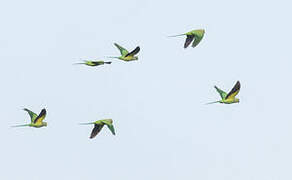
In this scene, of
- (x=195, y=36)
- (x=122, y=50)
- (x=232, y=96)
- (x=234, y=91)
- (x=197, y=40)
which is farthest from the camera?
(x=122, y=50)

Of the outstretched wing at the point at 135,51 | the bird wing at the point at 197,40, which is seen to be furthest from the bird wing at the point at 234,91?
the outstretched wing at the point at 135,51

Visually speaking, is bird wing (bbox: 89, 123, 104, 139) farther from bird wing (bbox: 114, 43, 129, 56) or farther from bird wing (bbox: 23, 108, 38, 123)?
bird wing (bbox: 114, 43, 129, 56)

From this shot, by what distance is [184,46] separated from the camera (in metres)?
97.2

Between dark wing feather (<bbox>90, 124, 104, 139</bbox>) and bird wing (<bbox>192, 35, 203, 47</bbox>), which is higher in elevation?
bird wing (<bbox>192, 35, 203, 47</bbox>)

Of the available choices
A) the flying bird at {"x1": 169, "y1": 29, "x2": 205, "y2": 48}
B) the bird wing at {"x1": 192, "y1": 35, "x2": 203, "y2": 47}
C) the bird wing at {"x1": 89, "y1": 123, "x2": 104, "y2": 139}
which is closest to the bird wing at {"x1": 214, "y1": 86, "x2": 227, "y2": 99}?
the bird wing at {"x1": 192, "y1": 35, "x2": 203, "y2": 47}

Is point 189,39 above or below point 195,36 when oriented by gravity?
below

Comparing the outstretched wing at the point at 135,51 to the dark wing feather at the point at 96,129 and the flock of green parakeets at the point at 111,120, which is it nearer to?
the flock of green parakeets at the point at 111,120

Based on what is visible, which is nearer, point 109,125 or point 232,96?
point 232,96

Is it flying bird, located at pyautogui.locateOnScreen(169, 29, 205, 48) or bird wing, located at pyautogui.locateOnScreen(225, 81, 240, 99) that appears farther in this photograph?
bird wing, located at pyautogui.locateOnScreen(225, 81, 240, 99)

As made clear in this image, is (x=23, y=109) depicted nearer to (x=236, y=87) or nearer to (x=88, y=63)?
(x=88, y=63)

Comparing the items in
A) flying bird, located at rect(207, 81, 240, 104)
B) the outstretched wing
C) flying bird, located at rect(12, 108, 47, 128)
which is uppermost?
the outstretched wing

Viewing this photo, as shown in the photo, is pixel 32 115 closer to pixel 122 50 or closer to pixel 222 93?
pixel 122 50

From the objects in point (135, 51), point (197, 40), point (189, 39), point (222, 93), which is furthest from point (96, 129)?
point (197, 40)

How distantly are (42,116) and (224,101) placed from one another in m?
23.9
